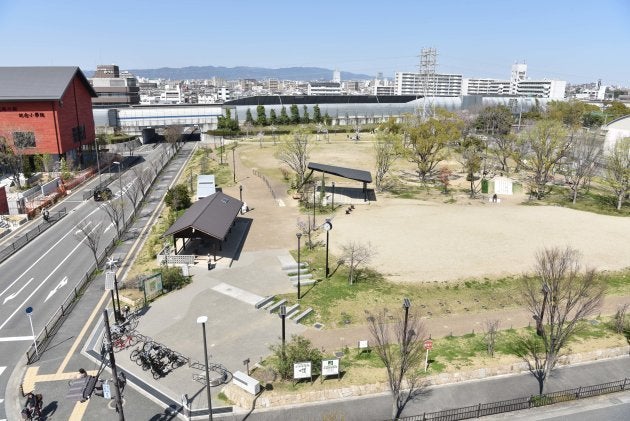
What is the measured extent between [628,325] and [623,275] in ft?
25.7

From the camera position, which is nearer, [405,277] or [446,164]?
[405,277]

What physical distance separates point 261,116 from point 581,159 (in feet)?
243

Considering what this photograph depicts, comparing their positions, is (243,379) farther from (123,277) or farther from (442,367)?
(123,277)

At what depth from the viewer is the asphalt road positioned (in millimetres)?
21312

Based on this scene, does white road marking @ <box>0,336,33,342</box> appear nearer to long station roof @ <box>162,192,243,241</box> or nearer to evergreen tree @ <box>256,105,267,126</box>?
long station roof @ <box>162,192,243,241</box>

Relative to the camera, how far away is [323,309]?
2414cm

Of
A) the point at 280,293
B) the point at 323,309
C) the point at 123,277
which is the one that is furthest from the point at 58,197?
the point at 323,309

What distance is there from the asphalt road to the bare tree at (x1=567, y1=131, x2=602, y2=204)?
48559mm

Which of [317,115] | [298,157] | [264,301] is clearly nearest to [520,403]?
[264,301]

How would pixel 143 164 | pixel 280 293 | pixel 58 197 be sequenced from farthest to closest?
pixel 143 164 < pixel 58 197 < pixel 280 293

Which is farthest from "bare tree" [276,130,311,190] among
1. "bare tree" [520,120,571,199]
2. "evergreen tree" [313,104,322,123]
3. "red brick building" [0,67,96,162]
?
"evergreen tree" [313,104,322,123]

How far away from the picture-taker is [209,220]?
3084 centimetres

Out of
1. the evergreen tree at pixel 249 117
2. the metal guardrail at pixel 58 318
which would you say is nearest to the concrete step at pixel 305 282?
the metal guardrail at pixel 58 318

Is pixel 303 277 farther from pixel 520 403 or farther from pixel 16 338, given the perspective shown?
pixel 16 338
